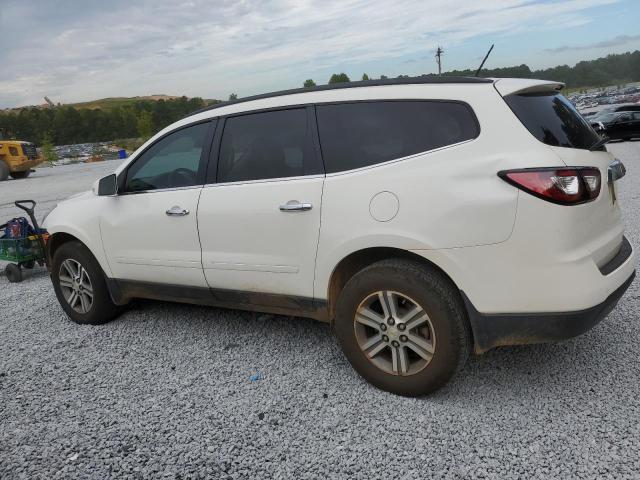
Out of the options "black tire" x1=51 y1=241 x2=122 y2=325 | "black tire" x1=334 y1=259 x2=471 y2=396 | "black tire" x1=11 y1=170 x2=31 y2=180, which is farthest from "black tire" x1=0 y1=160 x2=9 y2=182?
"black tire" x1=334 y1=259 x2=471 y2=396

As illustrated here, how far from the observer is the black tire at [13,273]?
6.65 metres

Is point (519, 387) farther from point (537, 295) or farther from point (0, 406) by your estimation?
point (0, 406)

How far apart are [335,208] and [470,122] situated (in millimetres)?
898

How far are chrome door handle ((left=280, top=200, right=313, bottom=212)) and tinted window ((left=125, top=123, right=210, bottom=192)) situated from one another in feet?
2.90

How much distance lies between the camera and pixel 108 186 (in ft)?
14.2

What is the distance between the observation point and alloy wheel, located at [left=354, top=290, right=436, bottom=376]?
3005 millimetres

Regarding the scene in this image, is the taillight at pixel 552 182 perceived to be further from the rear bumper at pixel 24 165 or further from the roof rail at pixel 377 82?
the rear bumper at pixel 24 165

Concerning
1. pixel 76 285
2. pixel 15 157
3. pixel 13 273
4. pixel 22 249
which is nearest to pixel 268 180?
pixel 76 285

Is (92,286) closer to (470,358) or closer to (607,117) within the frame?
(470,358)

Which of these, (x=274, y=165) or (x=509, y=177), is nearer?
(x=509, y=177)

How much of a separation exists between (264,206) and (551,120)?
178 centimetres

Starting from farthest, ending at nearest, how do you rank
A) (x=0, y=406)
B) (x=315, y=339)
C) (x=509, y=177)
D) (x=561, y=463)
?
(x=315, y=339)
(x=0, y=406)
(x=509, y=177)
(x=561, y=463)

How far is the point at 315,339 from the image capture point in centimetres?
412

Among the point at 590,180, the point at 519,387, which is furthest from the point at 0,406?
the point at 590,180
